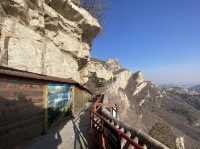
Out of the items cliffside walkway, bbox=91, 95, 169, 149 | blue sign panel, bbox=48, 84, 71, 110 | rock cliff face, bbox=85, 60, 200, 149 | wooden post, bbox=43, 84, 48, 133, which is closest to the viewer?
cliffside walkway, bbox=91, 95, 169, 149

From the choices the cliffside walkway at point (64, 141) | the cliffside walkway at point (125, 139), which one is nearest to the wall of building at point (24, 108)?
the cliffside walkway at point (64, 141)

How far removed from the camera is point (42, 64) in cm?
1828

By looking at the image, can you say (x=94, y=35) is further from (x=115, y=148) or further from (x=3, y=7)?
(x=115, y=148)

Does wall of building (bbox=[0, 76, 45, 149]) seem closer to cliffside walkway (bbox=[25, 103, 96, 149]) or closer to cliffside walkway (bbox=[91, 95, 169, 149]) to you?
cliffside walkway (bbox=[25, 103, 96, 149])

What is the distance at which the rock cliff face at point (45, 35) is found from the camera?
14.9m

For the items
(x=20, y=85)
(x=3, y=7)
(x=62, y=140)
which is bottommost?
(x=62, y=140)

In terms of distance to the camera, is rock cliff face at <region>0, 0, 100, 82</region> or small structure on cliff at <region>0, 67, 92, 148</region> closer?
small structure on cliff at <region>0, 67, 92, 148</region>

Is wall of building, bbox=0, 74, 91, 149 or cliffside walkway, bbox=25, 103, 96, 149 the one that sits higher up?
wall of building, bbox=0, 74, 91, 149

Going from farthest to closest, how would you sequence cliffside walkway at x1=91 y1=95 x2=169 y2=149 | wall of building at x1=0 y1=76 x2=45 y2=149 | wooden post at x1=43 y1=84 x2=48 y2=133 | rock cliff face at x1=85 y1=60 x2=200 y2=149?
1. rock cliff face at x1=85 y1=60 x2=200 y2=149
2. wooden post at x1=43 y1=84 x2=48 y2=133
3. wall of building at x1=0 y1=76 x2=45 y2=149
4. cliffside walkway at x1=91 y1=95 x2=169 y2=149

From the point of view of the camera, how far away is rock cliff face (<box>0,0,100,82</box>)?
14.9 meters

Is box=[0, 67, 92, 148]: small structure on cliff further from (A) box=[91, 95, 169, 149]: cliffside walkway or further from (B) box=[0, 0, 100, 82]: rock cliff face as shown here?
(B) box=[0, 0, 100, 82]: rock cliff face

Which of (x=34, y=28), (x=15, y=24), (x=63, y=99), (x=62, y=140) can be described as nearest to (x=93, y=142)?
(x=62, y=140)

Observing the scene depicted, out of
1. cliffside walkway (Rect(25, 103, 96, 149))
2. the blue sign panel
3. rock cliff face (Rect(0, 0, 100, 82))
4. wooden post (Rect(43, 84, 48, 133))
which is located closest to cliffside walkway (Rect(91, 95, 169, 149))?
cliffside walkway (Rect(25, 103, 96, 149))

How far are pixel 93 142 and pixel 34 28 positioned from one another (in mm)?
11446
